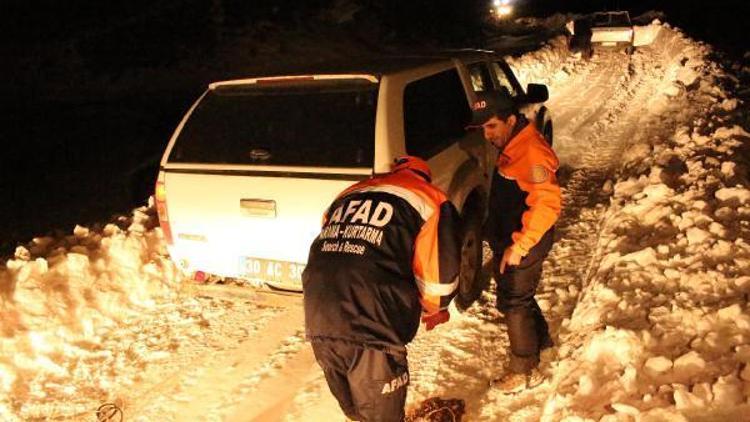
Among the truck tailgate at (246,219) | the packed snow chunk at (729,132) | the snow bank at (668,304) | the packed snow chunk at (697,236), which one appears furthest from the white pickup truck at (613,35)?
the truck tailgate at (246,219)

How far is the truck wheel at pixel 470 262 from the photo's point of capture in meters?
4.53

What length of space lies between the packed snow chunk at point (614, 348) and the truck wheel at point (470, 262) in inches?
50.9

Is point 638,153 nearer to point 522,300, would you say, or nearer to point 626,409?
point 522,300

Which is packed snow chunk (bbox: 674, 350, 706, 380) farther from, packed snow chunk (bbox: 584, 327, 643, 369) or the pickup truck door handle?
the pickup truck door handle

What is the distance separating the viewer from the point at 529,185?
320cm

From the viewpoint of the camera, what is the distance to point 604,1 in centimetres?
4378

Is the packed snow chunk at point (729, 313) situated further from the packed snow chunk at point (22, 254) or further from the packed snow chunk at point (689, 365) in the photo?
the packed snow chunk at point (22, 254)

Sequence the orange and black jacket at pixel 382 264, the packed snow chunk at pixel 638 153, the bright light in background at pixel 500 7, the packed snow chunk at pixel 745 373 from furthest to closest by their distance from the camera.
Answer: the bright light in background at pixel 500 7, the packed snow chunk at pixel 638 153, the packed snow chunk at pixel 745 373, the orange and black jacket at pixel 382 264

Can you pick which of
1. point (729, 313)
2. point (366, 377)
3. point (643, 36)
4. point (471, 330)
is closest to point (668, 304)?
point (729, 313)

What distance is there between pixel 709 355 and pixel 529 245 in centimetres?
103

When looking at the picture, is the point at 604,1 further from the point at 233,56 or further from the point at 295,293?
the point at 295,293

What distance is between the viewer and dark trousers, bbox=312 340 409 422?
8.21 ft

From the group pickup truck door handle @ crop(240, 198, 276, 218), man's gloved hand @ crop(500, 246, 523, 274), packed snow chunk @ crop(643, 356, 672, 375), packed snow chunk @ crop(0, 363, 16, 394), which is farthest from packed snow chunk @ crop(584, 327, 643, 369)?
packed snow chunk @ crop(0, 363, 16, 394)

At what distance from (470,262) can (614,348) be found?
1.47 m
